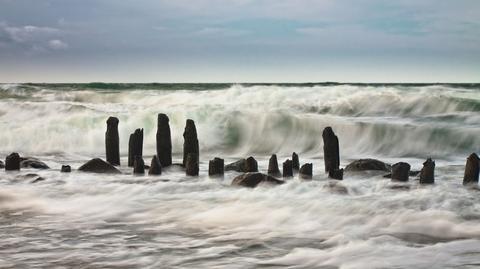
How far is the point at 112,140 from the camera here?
48.0 feet

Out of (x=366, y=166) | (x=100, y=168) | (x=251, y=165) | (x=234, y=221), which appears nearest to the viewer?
(x=234, y=221)

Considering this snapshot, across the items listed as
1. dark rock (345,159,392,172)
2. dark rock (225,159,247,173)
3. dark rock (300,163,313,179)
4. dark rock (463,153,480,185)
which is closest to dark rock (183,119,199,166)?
dark rock (225,159,247,173)

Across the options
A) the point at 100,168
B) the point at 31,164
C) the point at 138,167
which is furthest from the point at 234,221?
the point at 31,164

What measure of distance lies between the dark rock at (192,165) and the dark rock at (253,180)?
1.36 m

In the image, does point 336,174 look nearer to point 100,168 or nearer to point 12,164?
point 100,168

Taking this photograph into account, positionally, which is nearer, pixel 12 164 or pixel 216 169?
pixel 216 169

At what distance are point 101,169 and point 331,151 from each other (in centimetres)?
422

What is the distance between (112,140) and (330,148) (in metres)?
4.61

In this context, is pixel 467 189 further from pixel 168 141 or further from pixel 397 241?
pixel 168 141

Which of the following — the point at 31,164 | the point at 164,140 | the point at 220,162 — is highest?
the point at 164,140

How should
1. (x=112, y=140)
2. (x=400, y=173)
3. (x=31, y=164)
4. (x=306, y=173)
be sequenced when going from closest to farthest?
1. (x=400, y=173)
2. (x=306, y=173)
3. (x=112, y=140)
4. (x=31, y=164)

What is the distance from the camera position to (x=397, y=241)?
7.97 m

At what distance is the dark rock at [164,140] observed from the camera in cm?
1369

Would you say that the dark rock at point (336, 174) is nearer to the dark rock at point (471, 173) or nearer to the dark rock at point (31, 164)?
the dark rock at point (471, 173)
